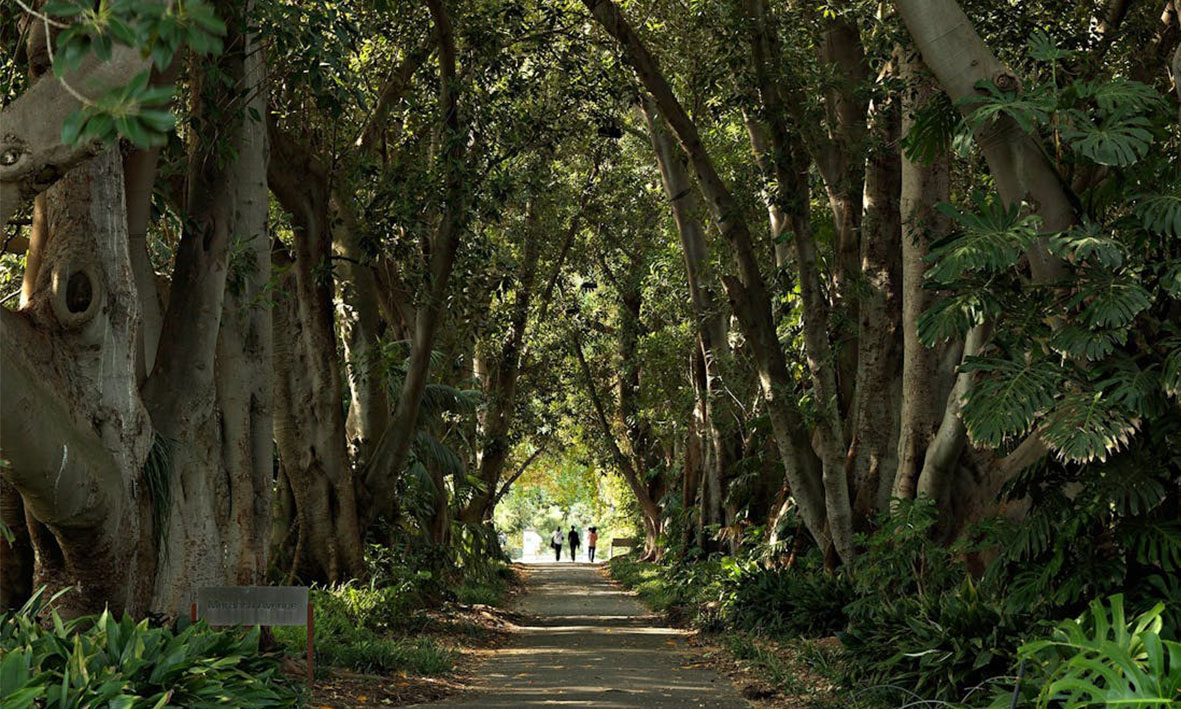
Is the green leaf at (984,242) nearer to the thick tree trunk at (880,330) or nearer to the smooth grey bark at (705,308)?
the thick tree trunk at (880,330)

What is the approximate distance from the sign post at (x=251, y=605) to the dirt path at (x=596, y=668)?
2315 mm

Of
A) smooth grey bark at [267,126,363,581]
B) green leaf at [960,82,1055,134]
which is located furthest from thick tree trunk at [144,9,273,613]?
green leaf at [960,82,1055,134]

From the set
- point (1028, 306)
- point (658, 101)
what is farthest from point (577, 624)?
point (1028, 306)

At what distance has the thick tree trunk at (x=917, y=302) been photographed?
13.1 m

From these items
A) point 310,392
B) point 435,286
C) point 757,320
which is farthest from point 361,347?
point 757,320

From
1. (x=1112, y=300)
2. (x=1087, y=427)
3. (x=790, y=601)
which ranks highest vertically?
(x=1112, y=300)

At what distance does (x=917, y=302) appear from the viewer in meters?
13.1

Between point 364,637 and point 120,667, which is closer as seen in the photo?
point 120,667

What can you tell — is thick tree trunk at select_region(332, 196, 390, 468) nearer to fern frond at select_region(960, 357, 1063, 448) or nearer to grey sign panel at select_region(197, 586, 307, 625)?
grey sign panel at select_region(197, 586, 307, 625)

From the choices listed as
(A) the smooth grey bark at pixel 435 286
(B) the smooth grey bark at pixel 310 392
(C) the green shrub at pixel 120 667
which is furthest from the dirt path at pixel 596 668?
(C) the green shrub at pixel 120 667

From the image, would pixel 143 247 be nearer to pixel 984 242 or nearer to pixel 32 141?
pixel 32 141

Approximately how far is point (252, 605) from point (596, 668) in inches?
222

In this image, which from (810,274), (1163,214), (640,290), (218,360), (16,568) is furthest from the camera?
(640,290)

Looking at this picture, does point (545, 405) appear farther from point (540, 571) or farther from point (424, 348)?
point (424, 348)
